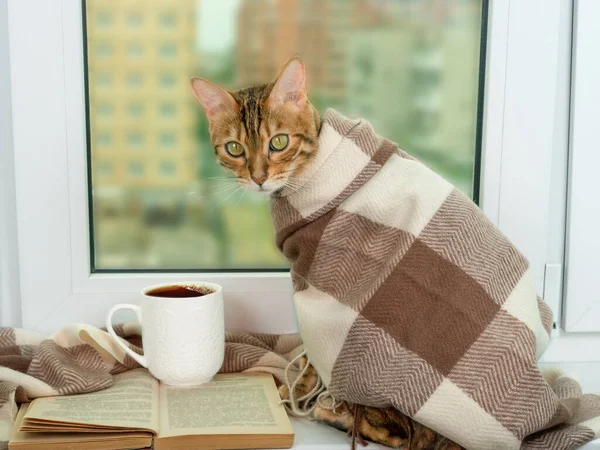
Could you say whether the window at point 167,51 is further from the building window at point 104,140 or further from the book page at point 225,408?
the book page at point 225,408

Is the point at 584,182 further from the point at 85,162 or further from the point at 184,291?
the point at 85,162

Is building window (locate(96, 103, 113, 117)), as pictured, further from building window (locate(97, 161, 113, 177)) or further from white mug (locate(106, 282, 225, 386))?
white mug (locate(106, 282, 225, 386))

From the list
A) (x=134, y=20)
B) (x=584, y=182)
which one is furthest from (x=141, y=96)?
(x=584, y=182)

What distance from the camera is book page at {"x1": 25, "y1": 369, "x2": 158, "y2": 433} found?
31.5 inches

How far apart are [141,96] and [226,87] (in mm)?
152

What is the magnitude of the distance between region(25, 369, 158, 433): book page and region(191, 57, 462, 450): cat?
197 millimetres

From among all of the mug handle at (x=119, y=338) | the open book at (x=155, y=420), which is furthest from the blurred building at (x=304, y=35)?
the open book at (x=155, y=420)

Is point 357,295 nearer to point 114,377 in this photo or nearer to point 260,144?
point 260,144

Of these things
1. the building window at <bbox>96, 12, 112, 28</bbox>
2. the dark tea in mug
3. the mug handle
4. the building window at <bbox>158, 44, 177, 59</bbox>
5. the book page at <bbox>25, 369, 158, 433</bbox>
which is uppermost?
the building window at <bbox>96, 12, 112, 28</bbox>

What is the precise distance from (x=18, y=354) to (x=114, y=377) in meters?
0.16

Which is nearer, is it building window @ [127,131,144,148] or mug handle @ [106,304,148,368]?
mug handle @ [106,304,148,368]

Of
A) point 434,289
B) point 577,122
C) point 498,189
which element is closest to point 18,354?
point 434,289

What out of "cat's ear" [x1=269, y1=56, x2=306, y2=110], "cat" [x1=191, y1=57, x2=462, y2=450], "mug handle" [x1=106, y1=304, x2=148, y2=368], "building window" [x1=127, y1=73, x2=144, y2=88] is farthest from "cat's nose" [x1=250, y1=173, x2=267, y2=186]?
"building window" [x1=127, y1=73, x2=144, y2=88]

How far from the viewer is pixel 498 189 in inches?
45.8
